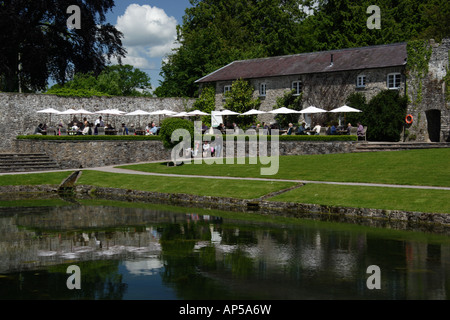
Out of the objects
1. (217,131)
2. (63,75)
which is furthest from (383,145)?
(63,75)

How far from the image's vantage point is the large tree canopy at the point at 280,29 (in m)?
58.4

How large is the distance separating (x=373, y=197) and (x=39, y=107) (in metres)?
32.0

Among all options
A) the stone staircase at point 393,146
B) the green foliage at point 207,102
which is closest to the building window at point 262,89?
the green foliage at point 207,102

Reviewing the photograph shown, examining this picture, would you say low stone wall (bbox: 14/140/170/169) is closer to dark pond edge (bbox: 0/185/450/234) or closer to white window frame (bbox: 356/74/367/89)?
dark pond edge (bbox: 0/185/450/234)

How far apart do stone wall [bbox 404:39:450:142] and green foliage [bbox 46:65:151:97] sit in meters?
27.8

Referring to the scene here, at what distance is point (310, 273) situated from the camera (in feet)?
38.2

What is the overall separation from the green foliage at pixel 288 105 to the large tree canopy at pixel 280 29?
44.0 ft

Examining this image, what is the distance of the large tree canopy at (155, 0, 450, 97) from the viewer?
192 feet

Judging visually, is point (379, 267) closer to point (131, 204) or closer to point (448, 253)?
point (448, 253)

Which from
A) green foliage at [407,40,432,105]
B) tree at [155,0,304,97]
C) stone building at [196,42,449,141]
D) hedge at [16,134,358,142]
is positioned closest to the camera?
hedge at [16,134,358,142]

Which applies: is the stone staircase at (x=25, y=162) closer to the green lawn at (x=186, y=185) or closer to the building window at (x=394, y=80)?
the green lawn at (x=186, y=185)

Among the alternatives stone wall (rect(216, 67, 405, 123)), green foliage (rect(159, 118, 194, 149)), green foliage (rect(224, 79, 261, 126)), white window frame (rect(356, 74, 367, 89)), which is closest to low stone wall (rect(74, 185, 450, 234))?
green foliage (rect(159, 118, 194, 149))

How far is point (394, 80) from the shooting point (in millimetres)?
43344

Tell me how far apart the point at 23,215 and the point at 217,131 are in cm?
2494
